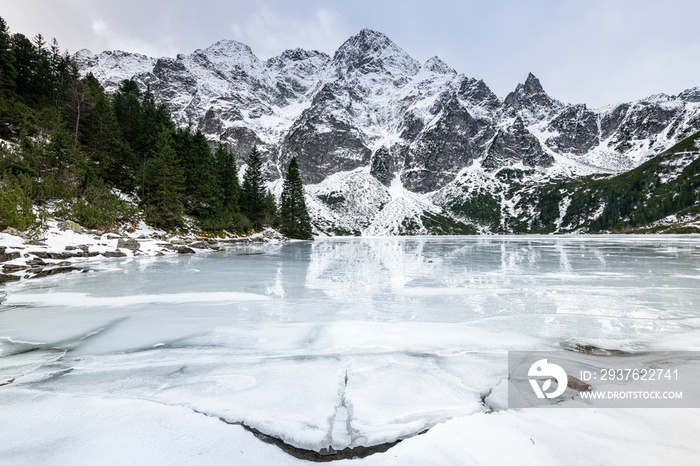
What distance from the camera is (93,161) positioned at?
112 ft

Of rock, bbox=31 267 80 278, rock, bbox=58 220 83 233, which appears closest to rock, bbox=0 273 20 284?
rock, bbox=31 267 80 278

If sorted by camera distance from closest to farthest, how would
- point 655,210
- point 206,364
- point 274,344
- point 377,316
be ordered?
point 206,364 < point 274,344 < point 377,316 < point 655,210

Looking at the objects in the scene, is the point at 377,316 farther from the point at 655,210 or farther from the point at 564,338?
the point at 655,210

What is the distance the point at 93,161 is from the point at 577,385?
1783 inches

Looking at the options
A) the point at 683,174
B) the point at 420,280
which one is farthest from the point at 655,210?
the point at 420,280

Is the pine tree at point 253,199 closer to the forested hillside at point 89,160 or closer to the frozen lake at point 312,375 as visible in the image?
the forested hillside at point 89,160

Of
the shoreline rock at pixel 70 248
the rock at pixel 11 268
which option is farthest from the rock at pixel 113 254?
the rock at pixel 11 268

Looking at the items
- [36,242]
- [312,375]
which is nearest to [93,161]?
[36,242]

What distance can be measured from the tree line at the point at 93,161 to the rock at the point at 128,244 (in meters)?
3.23

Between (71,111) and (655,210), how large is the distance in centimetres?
22292

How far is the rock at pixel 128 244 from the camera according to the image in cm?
2209

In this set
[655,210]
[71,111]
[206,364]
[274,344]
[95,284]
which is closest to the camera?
[206,364]

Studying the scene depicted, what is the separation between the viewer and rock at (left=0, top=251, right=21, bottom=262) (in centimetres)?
1287

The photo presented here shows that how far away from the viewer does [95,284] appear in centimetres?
1067
